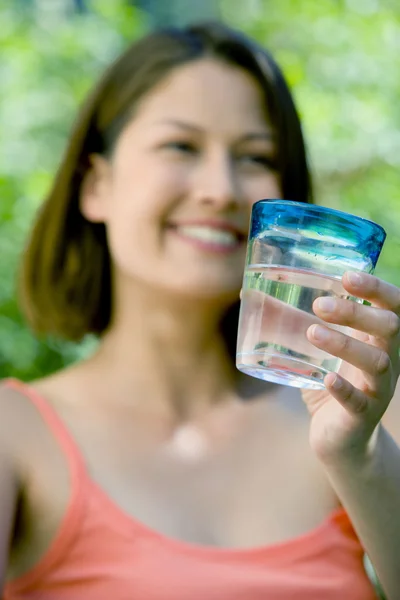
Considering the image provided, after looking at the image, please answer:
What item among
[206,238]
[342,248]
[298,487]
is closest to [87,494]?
[298,487]

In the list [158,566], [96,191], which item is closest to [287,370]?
[158,566]

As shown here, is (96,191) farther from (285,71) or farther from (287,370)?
(285,71)

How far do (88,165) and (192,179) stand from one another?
0.36 meters

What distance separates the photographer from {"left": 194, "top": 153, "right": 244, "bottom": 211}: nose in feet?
5.27

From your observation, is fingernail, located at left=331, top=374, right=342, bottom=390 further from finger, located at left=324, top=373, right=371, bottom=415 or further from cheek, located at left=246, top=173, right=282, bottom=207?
cheek, located at left=246, top=173, right=282, bottom=207

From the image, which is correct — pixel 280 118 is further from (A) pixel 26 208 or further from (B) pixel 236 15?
(B) pixel 236 15

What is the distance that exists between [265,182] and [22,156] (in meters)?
1.99

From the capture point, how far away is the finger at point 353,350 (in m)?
1.00

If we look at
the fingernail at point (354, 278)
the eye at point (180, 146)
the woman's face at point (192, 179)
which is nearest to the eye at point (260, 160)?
the woman's face at point (192, 179)

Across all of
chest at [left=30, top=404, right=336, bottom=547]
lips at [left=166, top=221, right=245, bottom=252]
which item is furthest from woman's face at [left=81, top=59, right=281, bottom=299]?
chest at [left=30, top=404, right=336, bottom=547]

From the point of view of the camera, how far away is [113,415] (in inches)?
66.4

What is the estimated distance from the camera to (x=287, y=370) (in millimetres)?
1071

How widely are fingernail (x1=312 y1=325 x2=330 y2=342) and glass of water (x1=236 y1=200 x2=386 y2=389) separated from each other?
0.04 metres

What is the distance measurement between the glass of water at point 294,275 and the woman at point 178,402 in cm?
10
